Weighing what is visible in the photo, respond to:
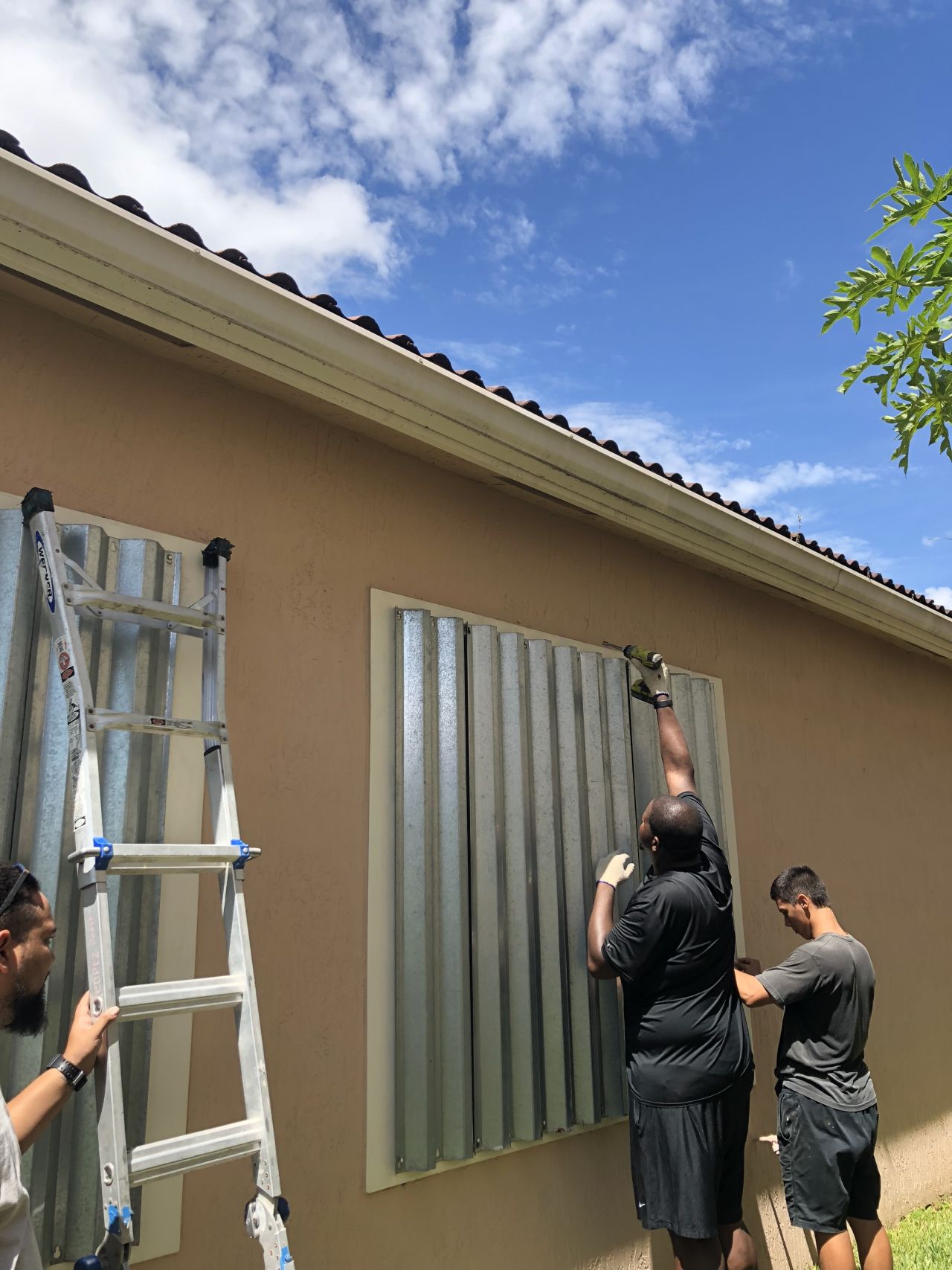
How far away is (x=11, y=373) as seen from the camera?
109 inches

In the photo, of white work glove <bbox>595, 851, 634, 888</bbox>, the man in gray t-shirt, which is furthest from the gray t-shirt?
white work glove <bbox>595, 851, 634, 888</bbox>

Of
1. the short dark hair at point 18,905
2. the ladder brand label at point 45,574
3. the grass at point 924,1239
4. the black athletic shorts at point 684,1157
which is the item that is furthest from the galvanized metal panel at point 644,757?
the short dark hair at point 18,905

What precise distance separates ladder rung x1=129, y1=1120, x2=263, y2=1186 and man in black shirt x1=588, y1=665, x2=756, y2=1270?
4.95 ft

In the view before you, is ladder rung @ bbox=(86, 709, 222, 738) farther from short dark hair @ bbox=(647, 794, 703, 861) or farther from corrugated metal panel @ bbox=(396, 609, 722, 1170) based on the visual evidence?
short dark hair @ bbox=(647, 794, 703, 861)

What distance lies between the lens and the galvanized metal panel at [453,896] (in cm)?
319

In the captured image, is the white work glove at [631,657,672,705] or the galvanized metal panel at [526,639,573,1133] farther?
the white work glove at [631,657,672,705]

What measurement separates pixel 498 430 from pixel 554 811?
1.46m

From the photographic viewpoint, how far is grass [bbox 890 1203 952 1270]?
4.56m

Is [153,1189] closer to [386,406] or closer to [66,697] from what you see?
[66,697]

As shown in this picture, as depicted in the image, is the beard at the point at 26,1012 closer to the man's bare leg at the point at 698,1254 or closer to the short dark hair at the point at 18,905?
the short dark hair at the point at 18,905

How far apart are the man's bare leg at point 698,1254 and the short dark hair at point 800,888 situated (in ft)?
4.43

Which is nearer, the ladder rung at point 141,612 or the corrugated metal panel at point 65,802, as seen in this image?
the corrugated metal panel at point 65,802

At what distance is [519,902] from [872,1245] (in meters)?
2.03

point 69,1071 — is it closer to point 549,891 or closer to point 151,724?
point 151,724
